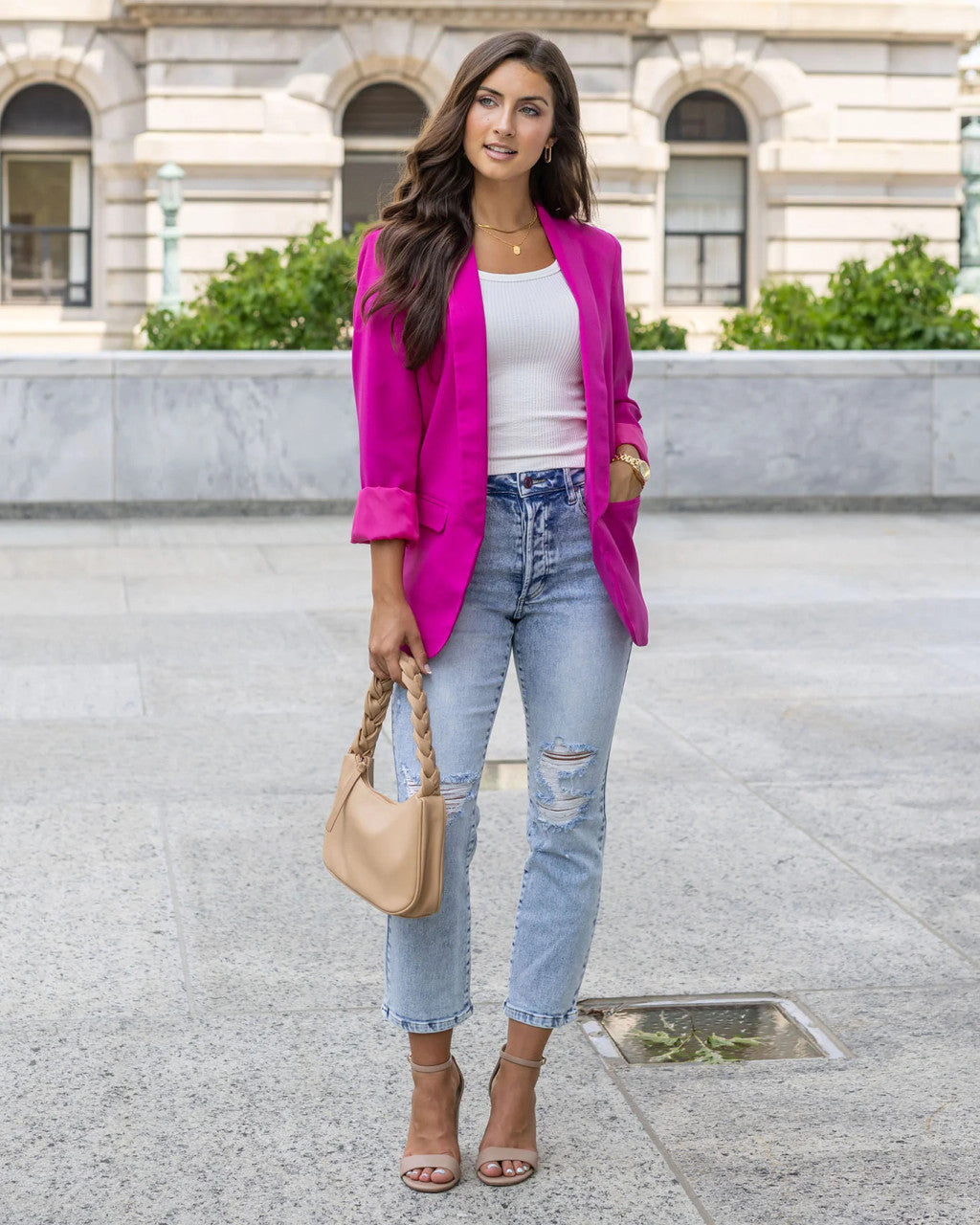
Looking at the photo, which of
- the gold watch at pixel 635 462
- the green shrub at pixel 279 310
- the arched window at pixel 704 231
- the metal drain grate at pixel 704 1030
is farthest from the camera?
the arched window at pixel 704 231

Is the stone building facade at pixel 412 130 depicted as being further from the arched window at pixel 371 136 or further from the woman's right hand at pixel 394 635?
the woman's right hand at pixel 394 635

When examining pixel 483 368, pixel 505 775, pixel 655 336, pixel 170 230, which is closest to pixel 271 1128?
pixel 483 368

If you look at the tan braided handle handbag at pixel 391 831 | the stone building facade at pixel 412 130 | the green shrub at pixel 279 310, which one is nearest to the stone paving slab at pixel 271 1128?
the tan braided handle handbag at pixel 391 831

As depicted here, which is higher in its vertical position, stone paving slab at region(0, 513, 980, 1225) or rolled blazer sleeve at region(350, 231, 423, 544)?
rolled blazer sleeve at region(350, 231, 423, 544)

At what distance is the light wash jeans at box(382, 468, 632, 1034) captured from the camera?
3.07 m

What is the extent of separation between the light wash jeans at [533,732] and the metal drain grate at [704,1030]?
0.56m

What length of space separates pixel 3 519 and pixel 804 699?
721 cm

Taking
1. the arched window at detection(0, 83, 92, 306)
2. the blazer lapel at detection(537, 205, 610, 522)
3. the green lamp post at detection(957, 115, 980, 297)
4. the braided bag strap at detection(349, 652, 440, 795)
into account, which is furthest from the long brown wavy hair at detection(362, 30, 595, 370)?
the arched window at detection(0, 83, 92, 306)

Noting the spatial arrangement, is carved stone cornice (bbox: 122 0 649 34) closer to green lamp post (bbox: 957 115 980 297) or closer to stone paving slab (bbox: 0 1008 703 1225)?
green lamp post (bbox: 957 115 980 297)

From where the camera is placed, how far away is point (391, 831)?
2990mm

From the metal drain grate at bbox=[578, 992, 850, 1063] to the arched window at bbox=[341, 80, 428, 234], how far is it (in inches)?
929

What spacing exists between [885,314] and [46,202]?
57.0ft

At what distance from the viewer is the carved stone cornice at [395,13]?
25000 millimetres

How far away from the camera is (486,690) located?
10.2ft
